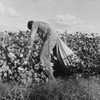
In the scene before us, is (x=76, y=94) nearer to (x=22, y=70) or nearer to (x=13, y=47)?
(x=22, y=70)

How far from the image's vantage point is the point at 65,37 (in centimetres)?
664

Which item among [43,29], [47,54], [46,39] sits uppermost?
[43,29]

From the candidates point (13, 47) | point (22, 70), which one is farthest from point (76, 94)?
point (13, 47)

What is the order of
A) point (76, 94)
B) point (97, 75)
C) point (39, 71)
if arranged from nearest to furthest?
point (76, 94), point (39, 71), point (97, 75)

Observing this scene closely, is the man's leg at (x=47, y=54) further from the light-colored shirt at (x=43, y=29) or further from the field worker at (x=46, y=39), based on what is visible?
the light-colored shirt at (x=43, y=29)

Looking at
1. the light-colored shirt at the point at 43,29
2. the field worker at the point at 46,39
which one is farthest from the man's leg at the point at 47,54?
the light-colored shirt at the point at 43,29

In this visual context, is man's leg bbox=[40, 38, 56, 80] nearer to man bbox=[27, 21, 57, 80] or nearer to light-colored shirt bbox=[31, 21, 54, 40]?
man bbox=[27, 21, 57, 80]

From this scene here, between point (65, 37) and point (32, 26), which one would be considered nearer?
point (32, 26)

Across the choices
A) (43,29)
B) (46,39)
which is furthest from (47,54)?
(43,29)

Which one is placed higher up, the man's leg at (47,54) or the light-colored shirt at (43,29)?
the light-colored shirt at (43,29)

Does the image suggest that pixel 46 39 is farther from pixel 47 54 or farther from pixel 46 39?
pixel 47 54

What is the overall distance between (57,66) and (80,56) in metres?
0.58

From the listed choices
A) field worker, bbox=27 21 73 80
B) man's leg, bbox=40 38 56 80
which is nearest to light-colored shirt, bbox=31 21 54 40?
field worker, bbox=27 21 73 80

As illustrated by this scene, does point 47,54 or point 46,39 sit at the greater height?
point 46,39
